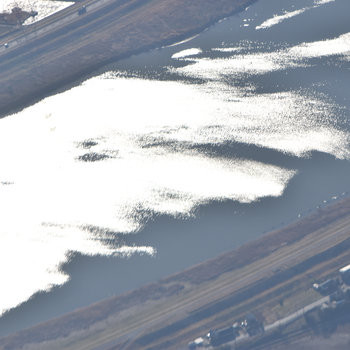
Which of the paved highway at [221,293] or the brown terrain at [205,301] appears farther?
the brown terrain at [205,301]

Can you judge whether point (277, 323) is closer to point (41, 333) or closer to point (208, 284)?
point (208, 284)

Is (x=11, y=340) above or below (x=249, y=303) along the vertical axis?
above

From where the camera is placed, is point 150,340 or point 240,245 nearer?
point 150,340

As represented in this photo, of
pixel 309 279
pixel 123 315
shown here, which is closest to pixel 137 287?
pixel 123 315

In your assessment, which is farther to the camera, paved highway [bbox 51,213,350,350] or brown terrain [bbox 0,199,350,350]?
brown terrain [bbox 0,199,350,350]

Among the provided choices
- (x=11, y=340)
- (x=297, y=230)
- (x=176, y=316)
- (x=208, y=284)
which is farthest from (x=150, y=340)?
(x=297, y=230)

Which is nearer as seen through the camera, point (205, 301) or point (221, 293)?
point (205, 301)
